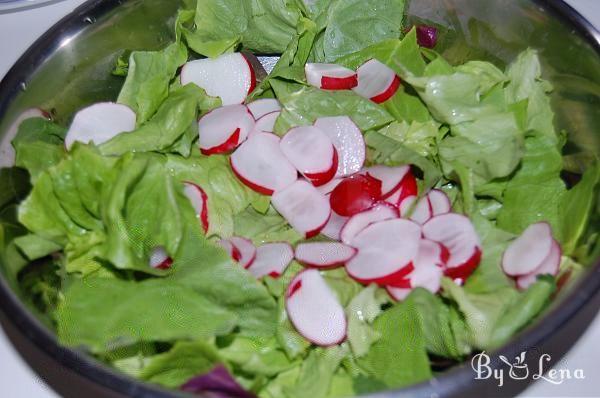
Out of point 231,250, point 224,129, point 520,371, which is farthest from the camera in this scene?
point 224,129

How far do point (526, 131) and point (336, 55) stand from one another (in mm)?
301

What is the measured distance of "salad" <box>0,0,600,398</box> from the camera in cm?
76

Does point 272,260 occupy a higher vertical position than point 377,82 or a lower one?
lower

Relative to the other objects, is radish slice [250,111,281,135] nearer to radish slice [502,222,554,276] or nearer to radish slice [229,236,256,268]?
radish slice [229,236,256,268]

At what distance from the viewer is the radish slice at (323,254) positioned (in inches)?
33.1

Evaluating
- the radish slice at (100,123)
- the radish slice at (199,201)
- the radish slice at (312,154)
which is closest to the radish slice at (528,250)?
the radish slice at (312,154)

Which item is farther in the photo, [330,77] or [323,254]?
[330,77]

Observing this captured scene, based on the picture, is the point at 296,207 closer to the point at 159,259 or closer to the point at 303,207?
the point at 303,207

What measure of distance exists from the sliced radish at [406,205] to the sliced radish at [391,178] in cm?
2

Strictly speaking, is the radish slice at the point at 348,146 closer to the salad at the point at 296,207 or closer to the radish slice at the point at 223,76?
the salad at the point at 296,207

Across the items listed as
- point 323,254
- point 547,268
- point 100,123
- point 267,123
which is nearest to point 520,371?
point 547,268

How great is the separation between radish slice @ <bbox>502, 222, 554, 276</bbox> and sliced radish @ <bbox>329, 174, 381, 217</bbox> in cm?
17

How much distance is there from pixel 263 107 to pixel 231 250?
0.25 metres

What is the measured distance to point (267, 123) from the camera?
0.99m
